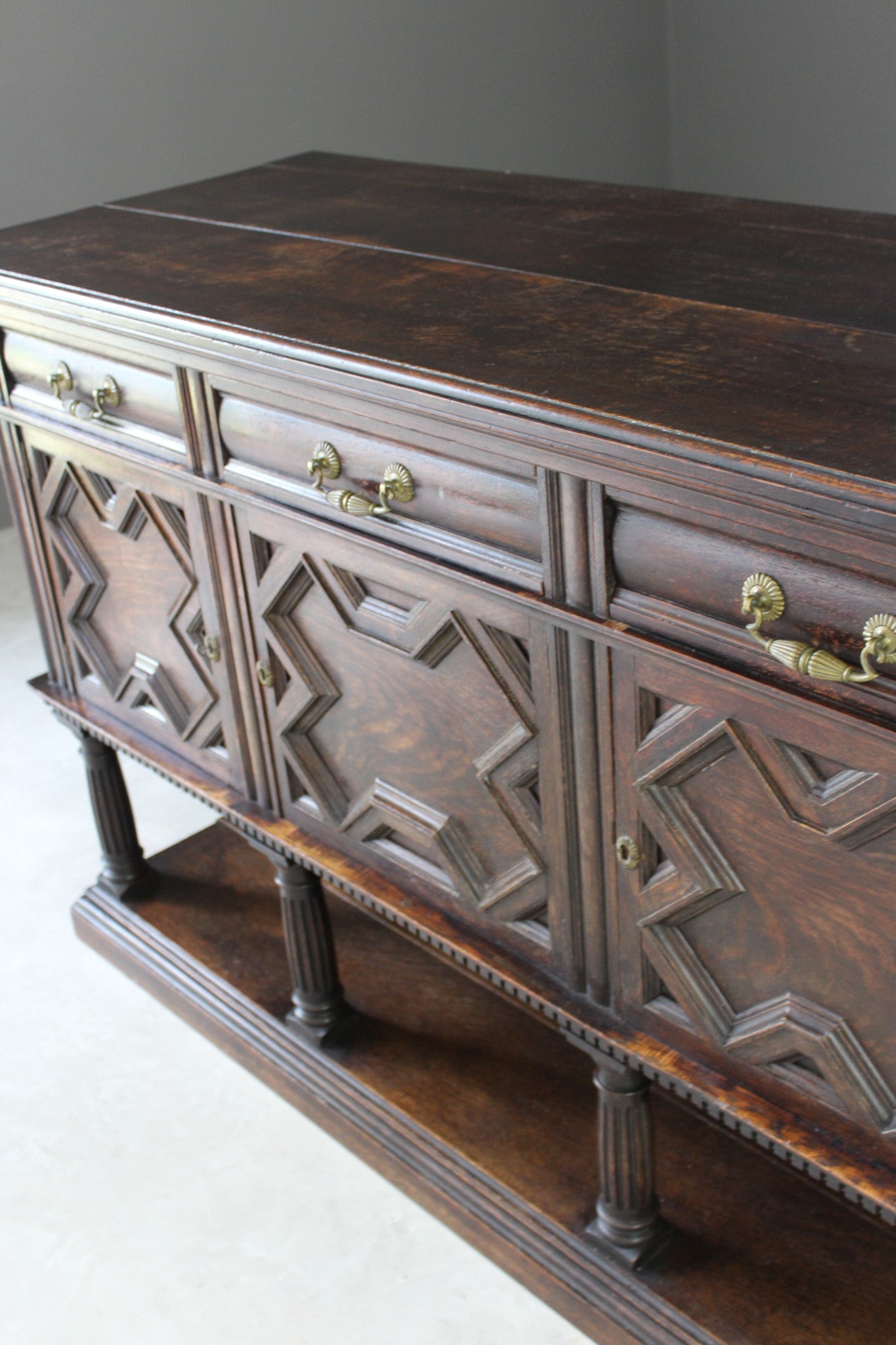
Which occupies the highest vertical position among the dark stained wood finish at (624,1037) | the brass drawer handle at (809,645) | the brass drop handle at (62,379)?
the brass drop handle at (62,379)

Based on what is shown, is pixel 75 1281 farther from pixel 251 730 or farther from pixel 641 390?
pixel 641 390

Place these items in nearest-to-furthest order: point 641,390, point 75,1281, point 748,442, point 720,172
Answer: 1. point 748,442
2. point 641,390
3. point 75,1281
4. point 720,172

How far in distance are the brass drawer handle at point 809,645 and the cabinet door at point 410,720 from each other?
27 centimetres

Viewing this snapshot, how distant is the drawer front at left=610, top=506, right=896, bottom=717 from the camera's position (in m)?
1.08

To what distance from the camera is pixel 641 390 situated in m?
1.24

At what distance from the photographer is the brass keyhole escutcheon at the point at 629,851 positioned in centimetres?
136

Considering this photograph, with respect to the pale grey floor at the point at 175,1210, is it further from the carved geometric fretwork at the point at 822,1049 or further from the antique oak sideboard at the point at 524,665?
the carved geometric fretwork at the point at 822,1049

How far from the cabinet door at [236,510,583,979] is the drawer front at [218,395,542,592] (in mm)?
32

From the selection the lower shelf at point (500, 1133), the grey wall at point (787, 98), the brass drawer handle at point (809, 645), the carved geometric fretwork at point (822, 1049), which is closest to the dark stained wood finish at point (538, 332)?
the brass drawer handle at point (809, 645)

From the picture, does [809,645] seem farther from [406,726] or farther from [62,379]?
[62,379]

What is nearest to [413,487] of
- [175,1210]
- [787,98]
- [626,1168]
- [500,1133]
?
[626,1168]

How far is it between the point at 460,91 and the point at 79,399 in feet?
11.9

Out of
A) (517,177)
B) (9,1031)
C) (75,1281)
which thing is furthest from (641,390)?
(9,1031)

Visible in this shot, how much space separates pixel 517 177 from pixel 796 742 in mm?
1272
